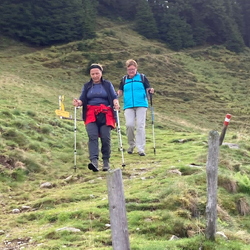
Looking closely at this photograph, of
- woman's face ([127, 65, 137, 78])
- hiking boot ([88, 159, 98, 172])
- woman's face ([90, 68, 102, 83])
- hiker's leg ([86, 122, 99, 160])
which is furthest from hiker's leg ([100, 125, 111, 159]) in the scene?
woman's face ([127, 65, 137, 78])

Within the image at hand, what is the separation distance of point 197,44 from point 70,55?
104 ft

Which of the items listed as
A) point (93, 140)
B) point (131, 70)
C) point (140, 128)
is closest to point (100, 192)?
point (93, 140)

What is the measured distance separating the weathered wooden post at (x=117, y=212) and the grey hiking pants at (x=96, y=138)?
5.19m

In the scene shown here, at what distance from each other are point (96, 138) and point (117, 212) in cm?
534

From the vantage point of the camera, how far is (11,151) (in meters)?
9.45

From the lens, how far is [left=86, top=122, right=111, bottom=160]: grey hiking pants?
354 inches

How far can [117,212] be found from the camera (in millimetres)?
3805

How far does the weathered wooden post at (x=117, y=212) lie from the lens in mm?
3766

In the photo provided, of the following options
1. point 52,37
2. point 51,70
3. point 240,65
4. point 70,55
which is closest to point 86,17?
point 52,37

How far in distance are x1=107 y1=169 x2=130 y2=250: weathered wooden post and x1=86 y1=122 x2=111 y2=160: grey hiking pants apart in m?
5.19

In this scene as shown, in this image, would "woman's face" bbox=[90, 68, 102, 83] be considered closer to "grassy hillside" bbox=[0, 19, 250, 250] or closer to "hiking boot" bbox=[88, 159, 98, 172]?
"hiking boot" bbox=[88, 159, 98, 172]

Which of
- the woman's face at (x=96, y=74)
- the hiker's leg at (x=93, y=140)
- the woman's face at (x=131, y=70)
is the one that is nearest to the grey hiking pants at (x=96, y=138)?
the hiker's leg at (x=93, y=140)

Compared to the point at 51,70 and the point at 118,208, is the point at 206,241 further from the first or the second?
the point at 51,70

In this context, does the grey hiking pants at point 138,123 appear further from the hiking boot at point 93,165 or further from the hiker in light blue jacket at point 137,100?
the hiking boot at point 93,165
